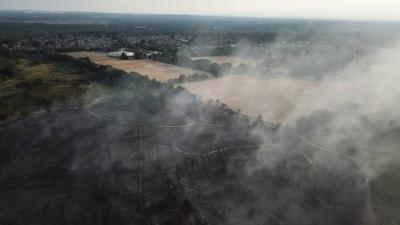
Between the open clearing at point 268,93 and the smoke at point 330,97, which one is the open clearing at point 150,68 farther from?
the smoke at point 330,97

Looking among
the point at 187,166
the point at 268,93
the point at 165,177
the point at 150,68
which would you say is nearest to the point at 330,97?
the point at 268,93

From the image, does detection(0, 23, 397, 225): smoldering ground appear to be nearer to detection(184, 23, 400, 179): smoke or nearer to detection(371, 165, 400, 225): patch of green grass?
detection(184, 23, 400, 179): smoke

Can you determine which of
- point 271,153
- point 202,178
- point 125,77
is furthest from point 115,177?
point 125,77

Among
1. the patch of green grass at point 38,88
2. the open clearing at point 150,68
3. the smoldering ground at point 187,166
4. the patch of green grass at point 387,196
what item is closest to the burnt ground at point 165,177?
the smoldering ground at point 187,166

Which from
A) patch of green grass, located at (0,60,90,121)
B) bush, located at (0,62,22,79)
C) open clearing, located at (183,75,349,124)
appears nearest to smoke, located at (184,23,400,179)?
open clearing, located at (183,75,349,124)

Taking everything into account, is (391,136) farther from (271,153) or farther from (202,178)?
(202,178)

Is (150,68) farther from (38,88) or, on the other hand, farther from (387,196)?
(387,196)
